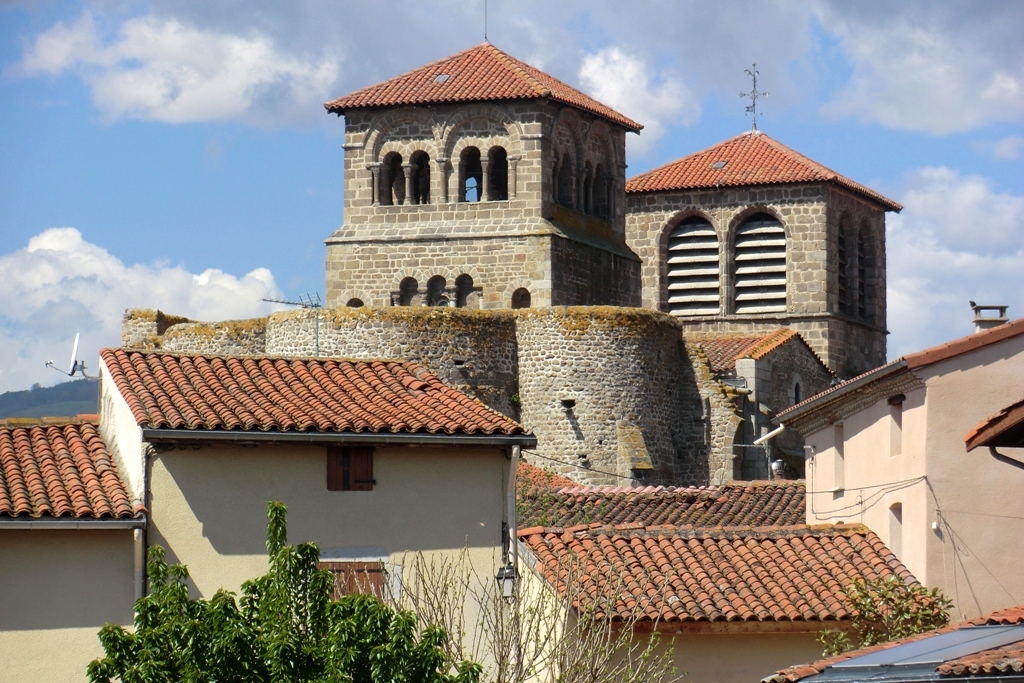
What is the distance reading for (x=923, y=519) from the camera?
26.3 metres

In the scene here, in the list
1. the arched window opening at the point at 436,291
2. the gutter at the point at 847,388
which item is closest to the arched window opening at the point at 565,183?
the arched window opening at the point at 436,291

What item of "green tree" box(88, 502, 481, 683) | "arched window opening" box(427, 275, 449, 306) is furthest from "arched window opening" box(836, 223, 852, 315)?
"green tree" box(88, 502, 481, 683)

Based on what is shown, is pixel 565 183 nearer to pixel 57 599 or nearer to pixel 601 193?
pixel 601 193

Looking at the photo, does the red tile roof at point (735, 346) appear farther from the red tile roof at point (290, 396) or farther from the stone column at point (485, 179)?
the red tile roof at point (290, 396)

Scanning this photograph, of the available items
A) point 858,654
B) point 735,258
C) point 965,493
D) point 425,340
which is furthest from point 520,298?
point 858,654

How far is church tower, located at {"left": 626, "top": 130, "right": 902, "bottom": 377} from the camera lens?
179 feet

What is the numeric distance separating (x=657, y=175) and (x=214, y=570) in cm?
3452

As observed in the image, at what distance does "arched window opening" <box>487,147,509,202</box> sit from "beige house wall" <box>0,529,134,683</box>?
2547 centimetres

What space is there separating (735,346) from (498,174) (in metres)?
6.48

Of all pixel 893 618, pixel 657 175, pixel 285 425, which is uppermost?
pixel 657 175

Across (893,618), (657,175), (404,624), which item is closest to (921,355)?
(893,618)

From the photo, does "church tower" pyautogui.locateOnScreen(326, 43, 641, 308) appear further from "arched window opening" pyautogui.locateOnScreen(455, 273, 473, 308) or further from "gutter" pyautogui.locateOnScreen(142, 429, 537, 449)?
"gutter" pyautogui.locateOnScreen(142, 429, 537, 449)

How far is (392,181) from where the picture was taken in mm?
48688

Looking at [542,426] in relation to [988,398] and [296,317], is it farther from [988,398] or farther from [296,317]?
[988,398]
